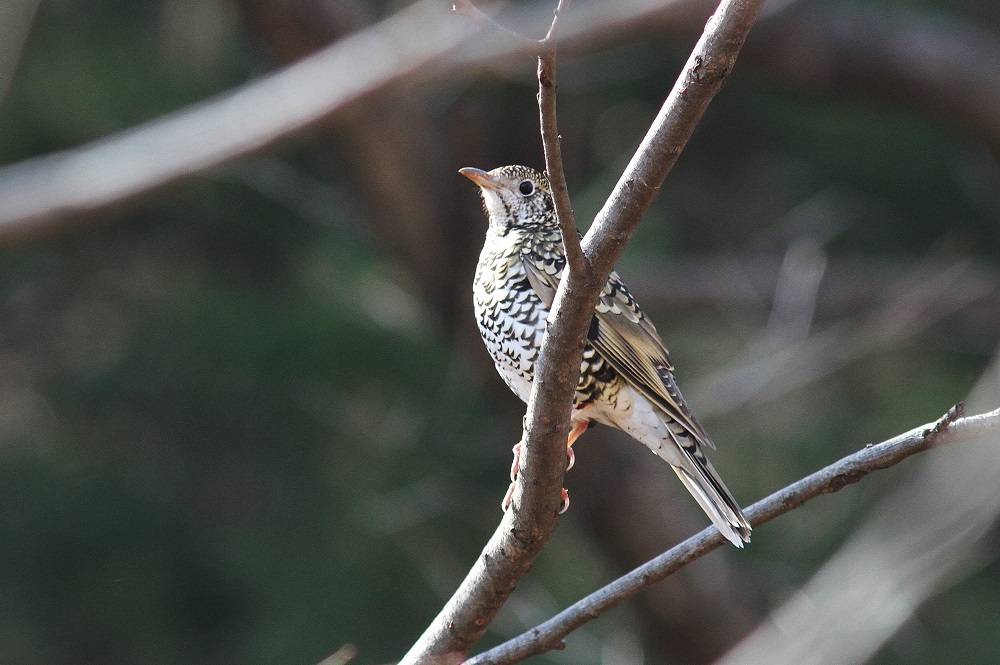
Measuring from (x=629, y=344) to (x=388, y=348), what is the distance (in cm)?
414

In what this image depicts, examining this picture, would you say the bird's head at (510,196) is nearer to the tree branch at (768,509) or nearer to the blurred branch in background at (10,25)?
the tree branch at (768,509)

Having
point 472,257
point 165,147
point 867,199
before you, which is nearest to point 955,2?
point 867,199

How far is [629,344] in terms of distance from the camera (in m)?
3.73

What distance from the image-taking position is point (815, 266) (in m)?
6.89

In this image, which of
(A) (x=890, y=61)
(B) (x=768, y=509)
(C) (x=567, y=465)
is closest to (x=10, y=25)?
(C) (x=567, y=465)

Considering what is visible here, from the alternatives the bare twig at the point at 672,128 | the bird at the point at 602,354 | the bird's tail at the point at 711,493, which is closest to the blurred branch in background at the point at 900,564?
the bird's tail at the point at 711,493

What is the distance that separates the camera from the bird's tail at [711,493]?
3.10 metres

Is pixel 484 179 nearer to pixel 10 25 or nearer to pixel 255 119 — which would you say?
pixel 255 119

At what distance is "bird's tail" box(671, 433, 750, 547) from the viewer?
3.10m

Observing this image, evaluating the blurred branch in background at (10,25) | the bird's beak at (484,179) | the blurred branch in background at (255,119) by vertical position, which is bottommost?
the bird's beak at (484,179)

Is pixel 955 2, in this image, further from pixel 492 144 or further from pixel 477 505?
pixel 477 505

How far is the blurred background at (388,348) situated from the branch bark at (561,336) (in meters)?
3.63

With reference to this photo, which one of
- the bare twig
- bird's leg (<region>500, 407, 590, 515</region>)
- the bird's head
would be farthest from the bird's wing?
the bare twig

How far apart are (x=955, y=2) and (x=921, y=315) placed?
145 inches
